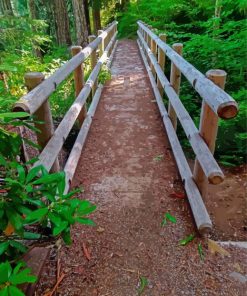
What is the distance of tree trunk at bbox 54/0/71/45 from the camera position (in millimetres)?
11609

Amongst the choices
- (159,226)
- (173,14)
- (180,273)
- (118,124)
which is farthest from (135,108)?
(173,14)

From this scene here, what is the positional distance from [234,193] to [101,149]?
6.06ft

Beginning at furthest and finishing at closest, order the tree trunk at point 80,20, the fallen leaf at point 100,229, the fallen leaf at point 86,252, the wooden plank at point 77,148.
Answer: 1. the tree trunk at point 80,20
2. the wooden plank at point 77,148
3. the fallen leaf at point 100,229
4. the fallen leaf at point 86,252

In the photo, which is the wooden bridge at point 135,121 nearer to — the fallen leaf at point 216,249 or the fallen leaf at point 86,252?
the fallen leaf at point 216,249

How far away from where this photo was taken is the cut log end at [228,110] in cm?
199

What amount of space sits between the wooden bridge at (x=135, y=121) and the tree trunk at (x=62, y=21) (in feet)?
19.8

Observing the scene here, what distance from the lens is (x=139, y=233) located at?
2555 mm

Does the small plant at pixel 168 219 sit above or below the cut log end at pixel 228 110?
below

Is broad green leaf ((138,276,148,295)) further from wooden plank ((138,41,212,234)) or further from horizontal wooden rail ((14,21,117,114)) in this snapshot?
horizontal wooden rail ((14,21,117,114))

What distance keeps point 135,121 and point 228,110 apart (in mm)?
2977

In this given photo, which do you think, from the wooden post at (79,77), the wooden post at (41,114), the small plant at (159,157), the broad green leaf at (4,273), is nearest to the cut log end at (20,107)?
the wooden post at (41,114)

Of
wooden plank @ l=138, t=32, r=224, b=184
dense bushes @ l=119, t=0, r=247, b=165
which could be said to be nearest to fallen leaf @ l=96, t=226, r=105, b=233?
wooden plank @ l=138, t=32, r=224, b=184

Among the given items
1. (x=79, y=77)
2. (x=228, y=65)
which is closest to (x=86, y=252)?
(x=79, y=77)

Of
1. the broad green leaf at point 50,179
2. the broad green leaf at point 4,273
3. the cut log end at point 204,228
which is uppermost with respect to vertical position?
the broad green leaf at point 50,179
